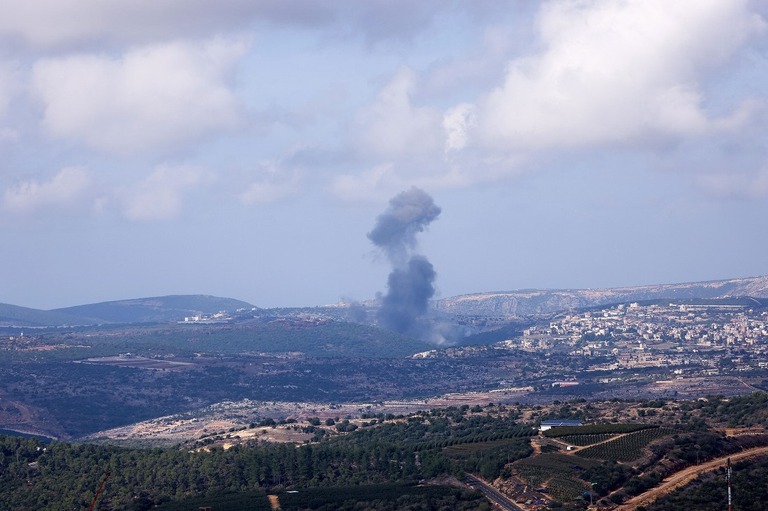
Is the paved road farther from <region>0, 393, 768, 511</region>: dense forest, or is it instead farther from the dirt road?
the dirt road

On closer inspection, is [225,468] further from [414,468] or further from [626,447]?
[626,447]

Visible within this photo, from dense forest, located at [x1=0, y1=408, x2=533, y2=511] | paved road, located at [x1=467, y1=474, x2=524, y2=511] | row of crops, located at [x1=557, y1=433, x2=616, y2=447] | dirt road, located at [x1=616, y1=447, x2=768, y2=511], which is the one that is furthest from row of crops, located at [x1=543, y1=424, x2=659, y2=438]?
paved road, located at [x1=467, y1=474, x2=524, y2=511]

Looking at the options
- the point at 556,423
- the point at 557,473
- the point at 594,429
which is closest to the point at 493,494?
the point at 557,473

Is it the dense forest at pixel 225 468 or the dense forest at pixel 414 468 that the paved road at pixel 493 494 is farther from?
the dense forest at pixel 225 468

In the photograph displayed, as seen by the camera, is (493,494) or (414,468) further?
(414,468)

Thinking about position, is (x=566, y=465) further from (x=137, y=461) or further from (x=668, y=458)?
(x=137, y=461)

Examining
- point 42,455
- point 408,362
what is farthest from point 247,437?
point 408,362
